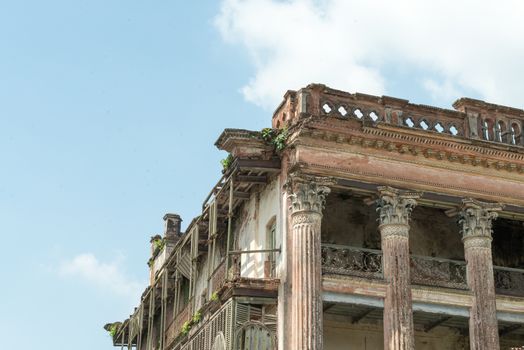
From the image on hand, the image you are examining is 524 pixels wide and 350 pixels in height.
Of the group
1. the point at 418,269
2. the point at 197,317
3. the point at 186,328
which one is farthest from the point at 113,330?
the point at 418,269

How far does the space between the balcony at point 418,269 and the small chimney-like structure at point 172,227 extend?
16.3 m

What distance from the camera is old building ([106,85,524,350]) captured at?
24.7m

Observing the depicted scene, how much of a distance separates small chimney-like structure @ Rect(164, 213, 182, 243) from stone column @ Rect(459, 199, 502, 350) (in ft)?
56.1

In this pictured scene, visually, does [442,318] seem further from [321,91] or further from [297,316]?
[321,91]

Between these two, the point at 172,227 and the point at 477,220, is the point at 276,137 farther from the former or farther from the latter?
the point at 172,227

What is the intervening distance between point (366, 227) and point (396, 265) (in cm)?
329

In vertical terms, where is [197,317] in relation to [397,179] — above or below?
below

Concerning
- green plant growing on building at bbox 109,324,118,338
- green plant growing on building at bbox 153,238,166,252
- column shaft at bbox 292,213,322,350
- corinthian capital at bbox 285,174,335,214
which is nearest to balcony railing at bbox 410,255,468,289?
column shaft at bbox 292,213,322,350

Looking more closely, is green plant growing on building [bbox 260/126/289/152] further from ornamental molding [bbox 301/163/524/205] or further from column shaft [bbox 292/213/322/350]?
column shaft [bbox 292/213/322/350]

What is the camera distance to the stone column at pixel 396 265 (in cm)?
2449

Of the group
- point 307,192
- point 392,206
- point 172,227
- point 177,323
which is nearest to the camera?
point 307,192

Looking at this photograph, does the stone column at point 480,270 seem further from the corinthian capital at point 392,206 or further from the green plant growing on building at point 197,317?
the green plant growing on building at point 197,317

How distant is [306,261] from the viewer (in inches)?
960

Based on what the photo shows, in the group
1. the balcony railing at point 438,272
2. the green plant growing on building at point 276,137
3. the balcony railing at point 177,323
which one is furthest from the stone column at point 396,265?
the balcony railing at point 177,323
